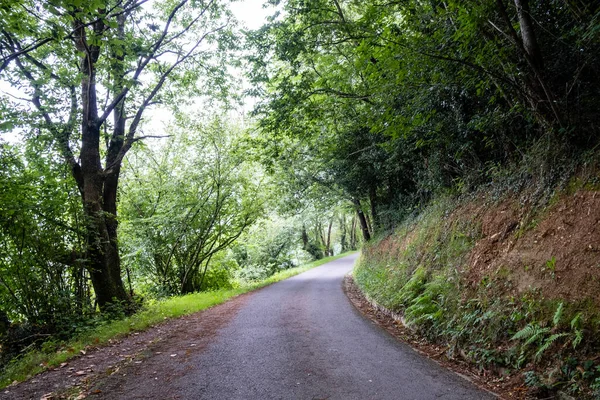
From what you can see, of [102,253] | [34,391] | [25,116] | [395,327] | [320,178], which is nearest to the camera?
[34,391]

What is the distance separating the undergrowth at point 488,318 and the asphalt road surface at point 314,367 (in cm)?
63

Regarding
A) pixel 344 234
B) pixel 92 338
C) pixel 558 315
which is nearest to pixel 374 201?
pixel 92 338

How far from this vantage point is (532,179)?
667cm

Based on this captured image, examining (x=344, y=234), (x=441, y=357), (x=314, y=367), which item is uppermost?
(x=344, y=234)

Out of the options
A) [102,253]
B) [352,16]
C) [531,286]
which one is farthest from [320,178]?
[531,286]

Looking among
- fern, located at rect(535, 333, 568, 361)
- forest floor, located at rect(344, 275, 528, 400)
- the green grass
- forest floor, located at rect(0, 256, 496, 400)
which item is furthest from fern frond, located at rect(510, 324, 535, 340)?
the green grass

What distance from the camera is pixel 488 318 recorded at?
5387mm

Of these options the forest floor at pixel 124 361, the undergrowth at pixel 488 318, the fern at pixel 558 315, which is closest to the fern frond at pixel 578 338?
the undergrowth at pixel 488 318

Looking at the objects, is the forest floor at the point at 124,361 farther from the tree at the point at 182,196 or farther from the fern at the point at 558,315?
the tree at the point at 182,196

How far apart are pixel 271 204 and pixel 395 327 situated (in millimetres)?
13204

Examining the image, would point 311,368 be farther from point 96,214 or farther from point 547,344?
point 96,214

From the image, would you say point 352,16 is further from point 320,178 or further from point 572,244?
point 572,244

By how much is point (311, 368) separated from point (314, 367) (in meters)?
0.06

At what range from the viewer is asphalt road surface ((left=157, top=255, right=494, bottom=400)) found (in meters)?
4.46
